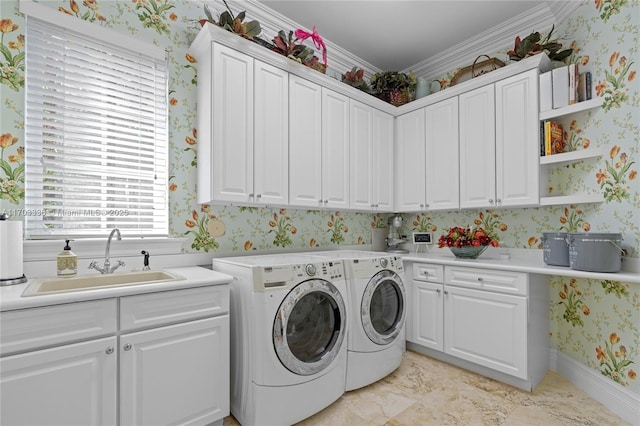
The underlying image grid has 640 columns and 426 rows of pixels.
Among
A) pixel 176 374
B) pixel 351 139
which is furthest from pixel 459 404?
pixel 351 139

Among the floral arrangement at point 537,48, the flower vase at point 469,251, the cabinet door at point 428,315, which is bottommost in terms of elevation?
the cabinet door at point 428,315

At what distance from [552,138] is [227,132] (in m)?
2.40

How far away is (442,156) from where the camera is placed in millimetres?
3021

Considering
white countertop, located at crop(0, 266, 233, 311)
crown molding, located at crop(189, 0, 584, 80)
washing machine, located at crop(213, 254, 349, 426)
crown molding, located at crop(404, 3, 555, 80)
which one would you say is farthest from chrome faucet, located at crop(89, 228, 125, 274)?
crown molding, located at crop(404, 3, 555, 80)

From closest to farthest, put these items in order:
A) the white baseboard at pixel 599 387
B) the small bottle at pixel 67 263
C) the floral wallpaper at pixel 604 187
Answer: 1. the small bottle at pixel 67 263
2. the white baseboard at pixel 599 387
3. the floral wallpaper at pixel 604 187

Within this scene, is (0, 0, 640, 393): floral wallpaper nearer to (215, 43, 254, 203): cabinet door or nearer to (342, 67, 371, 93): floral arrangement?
(215, 43, 254, 203): cabinet door

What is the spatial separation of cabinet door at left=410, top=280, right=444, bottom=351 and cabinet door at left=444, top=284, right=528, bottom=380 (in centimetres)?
6

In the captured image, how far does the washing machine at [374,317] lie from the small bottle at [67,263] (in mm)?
1538

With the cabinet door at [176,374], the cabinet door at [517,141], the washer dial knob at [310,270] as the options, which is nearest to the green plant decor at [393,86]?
the cabinet door at [517,141]

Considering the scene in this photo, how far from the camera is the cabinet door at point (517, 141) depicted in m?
2.42

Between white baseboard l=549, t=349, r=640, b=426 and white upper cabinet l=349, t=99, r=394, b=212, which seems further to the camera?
white upper cabinet l=349, t=99, r=394, b=212

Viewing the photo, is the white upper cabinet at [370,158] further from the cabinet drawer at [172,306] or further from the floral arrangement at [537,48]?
the cabinet drawer at [172,306]

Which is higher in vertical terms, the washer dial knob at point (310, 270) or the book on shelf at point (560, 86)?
the book on shelf at point (560, 86)

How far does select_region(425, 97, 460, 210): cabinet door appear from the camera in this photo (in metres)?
2.92
